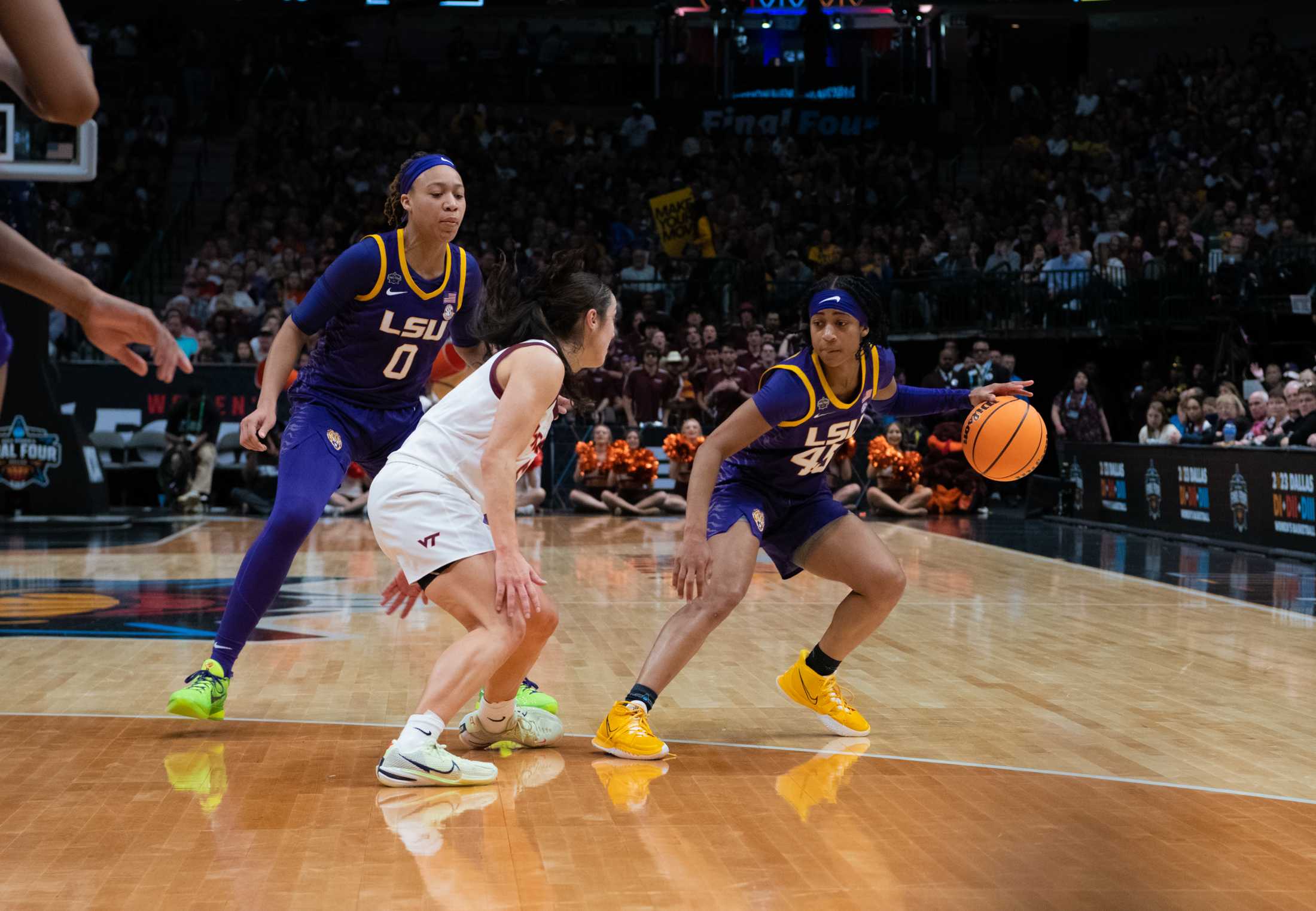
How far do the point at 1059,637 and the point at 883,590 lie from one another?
274cm

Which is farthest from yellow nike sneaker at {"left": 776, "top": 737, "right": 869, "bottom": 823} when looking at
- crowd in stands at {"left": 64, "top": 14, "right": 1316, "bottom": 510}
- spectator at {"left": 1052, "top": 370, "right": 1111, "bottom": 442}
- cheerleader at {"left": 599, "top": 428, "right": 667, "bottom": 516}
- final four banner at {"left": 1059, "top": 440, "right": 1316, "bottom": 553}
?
spectator at {"left": 1052, "top": 370, "right": 1111, "bottom": 442}

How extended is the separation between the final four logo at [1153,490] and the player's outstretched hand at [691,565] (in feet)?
33.0

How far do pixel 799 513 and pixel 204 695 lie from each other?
2180mm

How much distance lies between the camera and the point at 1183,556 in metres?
11.7

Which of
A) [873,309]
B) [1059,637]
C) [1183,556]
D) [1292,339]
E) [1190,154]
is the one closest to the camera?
[873,309]

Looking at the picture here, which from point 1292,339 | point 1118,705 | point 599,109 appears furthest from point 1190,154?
point 1118,705

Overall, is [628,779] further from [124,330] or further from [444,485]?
[124,330]

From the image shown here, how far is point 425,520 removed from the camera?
4223 mm

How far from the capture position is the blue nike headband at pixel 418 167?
530 centimetres

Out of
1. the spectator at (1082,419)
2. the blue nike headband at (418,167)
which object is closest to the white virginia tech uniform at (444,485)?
the blue nike headband at (418,167)

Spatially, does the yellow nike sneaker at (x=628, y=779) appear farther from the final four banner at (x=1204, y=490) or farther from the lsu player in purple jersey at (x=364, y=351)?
the final four banner at (x=1204, y=490)

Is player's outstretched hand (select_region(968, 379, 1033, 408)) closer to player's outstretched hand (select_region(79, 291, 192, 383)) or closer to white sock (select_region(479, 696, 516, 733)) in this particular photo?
white sock (select_region(479, 696, 516, 733))

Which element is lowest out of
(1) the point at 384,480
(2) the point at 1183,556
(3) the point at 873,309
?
(2) the point at 1183,556

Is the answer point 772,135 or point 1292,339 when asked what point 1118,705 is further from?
point 772,135
